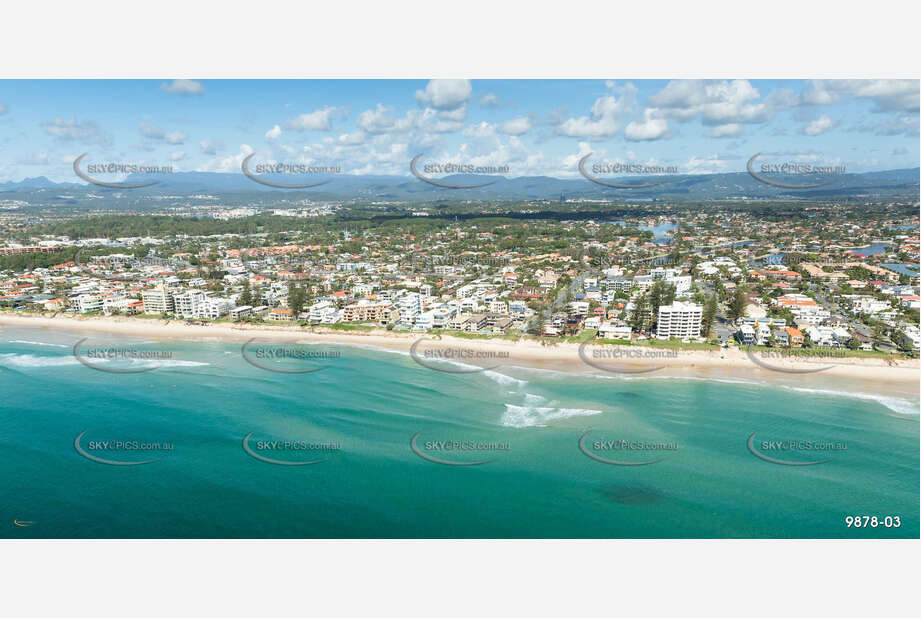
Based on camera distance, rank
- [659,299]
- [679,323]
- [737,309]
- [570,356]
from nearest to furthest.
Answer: [570,356] < [679,323] < [737,309] < [659,299]

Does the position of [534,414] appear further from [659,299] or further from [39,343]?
[39,343]

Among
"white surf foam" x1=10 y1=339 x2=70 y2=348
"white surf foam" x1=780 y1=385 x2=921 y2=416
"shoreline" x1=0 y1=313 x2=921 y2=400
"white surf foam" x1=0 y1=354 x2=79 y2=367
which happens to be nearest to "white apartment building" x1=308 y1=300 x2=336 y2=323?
"shoreline" x1=0 y1=313 x2=921 y2=400

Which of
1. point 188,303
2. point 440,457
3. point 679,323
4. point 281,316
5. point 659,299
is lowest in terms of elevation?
point 440,457

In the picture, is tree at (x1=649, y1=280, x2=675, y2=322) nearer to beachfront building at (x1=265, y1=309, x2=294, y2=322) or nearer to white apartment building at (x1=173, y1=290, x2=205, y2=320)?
beachfront building at (x1=265, y1=309, x2=294, y2=322)

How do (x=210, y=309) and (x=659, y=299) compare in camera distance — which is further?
(x=210, y=309)

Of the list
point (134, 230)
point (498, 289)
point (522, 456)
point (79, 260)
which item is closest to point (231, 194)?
point (134, 230)

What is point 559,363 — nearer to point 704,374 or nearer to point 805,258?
point 704,374

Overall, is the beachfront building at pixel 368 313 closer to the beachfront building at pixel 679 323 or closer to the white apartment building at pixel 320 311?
the white apartment building at pixel 320 311

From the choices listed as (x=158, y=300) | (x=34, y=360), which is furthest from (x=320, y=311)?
(x=34, y=360)
